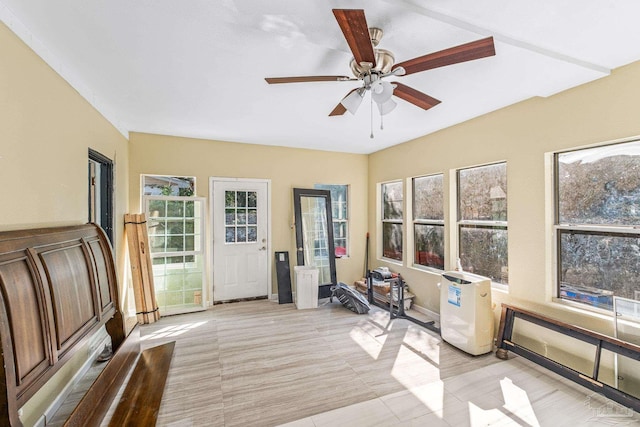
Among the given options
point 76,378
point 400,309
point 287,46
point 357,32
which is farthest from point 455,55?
point 76,378

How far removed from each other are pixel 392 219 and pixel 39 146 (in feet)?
15.0

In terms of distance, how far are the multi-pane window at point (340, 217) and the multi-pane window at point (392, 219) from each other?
70 centimetres

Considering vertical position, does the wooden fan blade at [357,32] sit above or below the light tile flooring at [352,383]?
above

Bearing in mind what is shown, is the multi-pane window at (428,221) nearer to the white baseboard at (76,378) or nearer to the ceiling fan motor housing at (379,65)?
the ceiling fan motor housing at (379,65)

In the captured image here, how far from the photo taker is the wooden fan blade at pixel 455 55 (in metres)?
1.51

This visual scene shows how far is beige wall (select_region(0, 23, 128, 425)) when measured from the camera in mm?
1655

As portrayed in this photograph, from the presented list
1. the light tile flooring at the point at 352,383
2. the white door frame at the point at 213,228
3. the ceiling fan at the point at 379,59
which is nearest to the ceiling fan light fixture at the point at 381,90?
the ceiling fan at the point at 379,59

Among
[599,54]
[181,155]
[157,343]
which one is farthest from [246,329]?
[599,54]

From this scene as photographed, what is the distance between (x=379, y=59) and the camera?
1893mm

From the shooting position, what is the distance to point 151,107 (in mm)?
3193

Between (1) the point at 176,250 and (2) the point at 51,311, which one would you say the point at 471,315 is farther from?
(1) the point at 176,250

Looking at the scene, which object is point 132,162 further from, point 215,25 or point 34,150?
point 215,25

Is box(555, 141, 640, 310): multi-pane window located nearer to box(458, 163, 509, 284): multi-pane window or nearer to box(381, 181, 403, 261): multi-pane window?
box(458, 163, 509, 284): multi-pane window

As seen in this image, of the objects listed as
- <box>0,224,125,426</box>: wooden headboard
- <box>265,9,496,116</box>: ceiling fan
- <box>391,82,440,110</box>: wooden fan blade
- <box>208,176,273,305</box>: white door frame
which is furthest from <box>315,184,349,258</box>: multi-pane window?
<box>0,224,125,426</box>: wooden headboard
